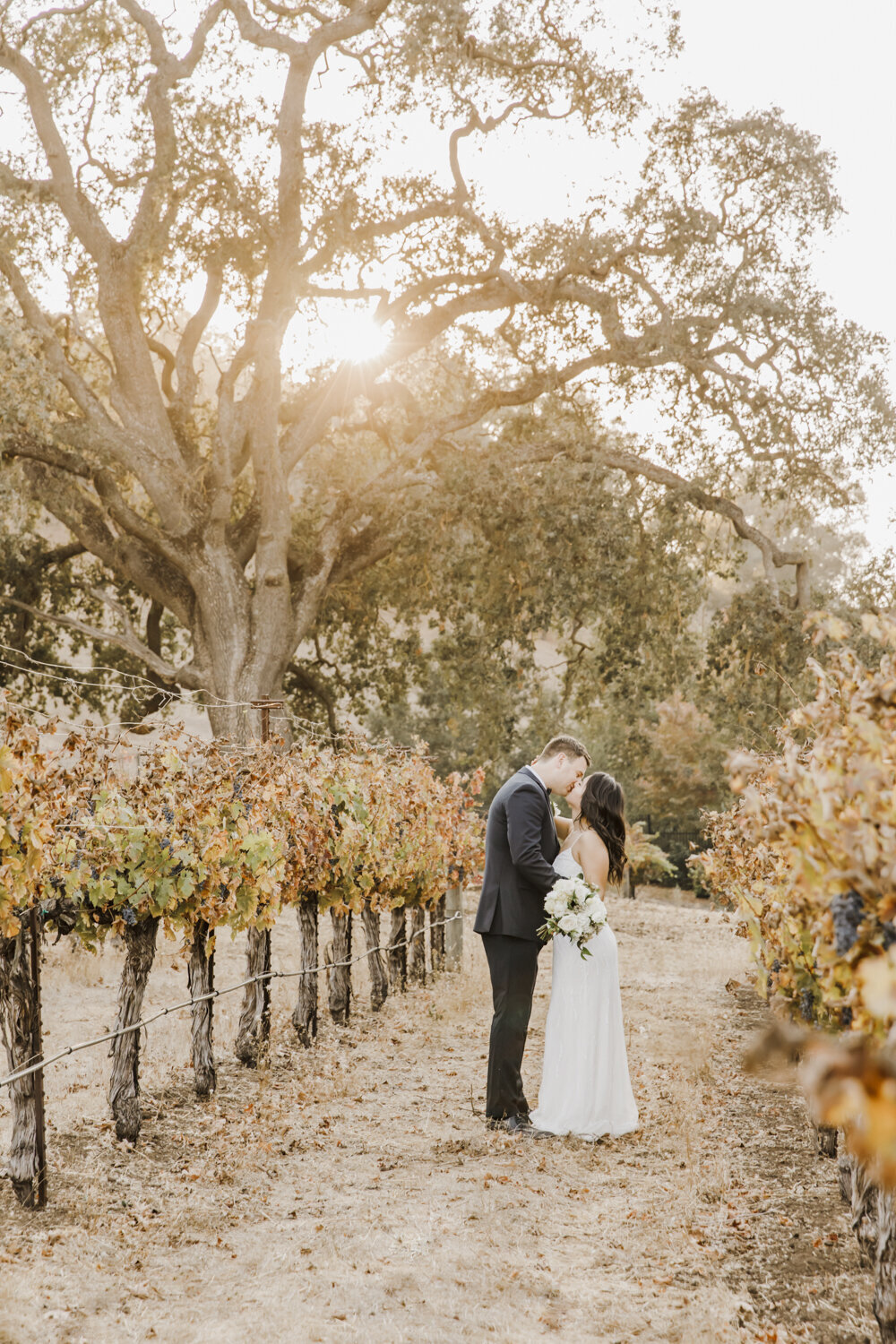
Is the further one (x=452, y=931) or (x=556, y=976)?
(x=452, y=931)

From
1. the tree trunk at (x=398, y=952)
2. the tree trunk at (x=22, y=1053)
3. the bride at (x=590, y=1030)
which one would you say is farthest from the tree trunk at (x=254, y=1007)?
the tree trunk at (x=398, y=952)

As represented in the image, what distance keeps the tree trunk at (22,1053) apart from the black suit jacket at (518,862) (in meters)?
2.47

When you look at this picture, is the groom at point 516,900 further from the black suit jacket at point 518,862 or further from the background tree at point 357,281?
the background tree at point 357,281

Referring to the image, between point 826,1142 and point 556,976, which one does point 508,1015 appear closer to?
point 556,976

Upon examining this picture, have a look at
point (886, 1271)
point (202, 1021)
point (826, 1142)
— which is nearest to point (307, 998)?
point (202, 1021)

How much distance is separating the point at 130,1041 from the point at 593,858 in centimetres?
298

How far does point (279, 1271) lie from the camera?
4715 millimetres

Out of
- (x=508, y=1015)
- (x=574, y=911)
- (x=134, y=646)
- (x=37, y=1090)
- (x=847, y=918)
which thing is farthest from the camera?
(x=134, y=646)

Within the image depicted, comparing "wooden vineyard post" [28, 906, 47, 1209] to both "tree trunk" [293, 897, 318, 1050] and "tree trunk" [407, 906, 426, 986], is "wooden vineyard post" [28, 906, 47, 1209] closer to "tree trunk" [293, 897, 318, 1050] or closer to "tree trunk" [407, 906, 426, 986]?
"tree trunk" [293, 897, 318, 1050]

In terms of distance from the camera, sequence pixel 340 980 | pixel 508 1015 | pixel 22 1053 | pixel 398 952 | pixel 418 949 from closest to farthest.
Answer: pixel 22 1053 → pixel 508 1015 → pixel 340 980 → pixel 398 952 → pixel 418 949

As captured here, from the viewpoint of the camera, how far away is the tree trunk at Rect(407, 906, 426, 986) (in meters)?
12.7

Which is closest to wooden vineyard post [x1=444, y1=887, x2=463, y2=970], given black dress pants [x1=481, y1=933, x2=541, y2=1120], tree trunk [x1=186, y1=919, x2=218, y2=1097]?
tree trunk [x1=186, y1=919, x2=218, y2=1097]

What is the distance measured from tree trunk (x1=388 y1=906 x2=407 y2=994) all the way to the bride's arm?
17.3 feet

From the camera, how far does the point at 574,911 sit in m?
6.52
